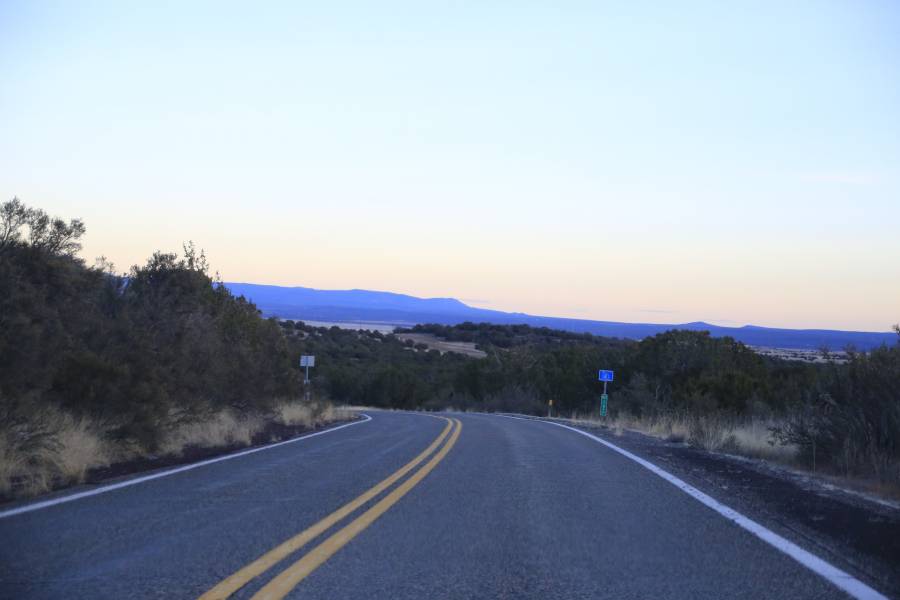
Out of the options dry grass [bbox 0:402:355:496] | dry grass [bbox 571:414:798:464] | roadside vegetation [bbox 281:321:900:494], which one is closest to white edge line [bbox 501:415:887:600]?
roadside vegetation [bbox 281:321:900:494]

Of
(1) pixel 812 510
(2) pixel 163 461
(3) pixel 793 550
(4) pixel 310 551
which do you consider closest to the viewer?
(4) pixel 310 551

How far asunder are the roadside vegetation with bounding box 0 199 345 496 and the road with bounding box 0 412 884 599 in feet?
6.22

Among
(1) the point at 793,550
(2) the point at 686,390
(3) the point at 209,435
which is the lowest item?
(3) the point at 209,435

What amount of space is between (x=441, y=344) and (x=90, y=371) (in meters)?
99.2

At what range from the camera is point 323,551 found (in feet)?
23.5

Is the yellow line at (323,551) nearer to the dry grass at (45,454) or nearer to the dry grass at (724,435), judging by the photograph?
the dry grass at (45,454)

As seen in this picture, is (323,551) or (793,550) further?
(793,550)

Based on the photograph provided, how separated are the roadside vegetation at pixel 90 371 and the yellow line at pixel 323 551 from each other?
13.6ft

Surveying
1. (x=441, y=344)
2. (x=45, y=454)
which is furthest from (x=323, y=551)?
(x=441, y=344)

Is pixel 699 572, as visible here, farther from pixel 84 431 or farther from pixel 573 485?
pixel 84 431

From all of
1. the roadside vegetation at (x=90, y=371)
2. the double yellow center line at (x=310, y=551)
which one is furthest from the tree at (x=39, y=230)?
the double yellow center line at (x=310, y=551)

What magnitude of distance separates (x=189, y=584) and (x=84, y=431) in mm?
8059

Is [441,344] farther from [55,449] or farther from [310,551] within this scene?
[310,551]

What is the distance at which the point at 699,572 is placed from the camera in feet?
22.0
